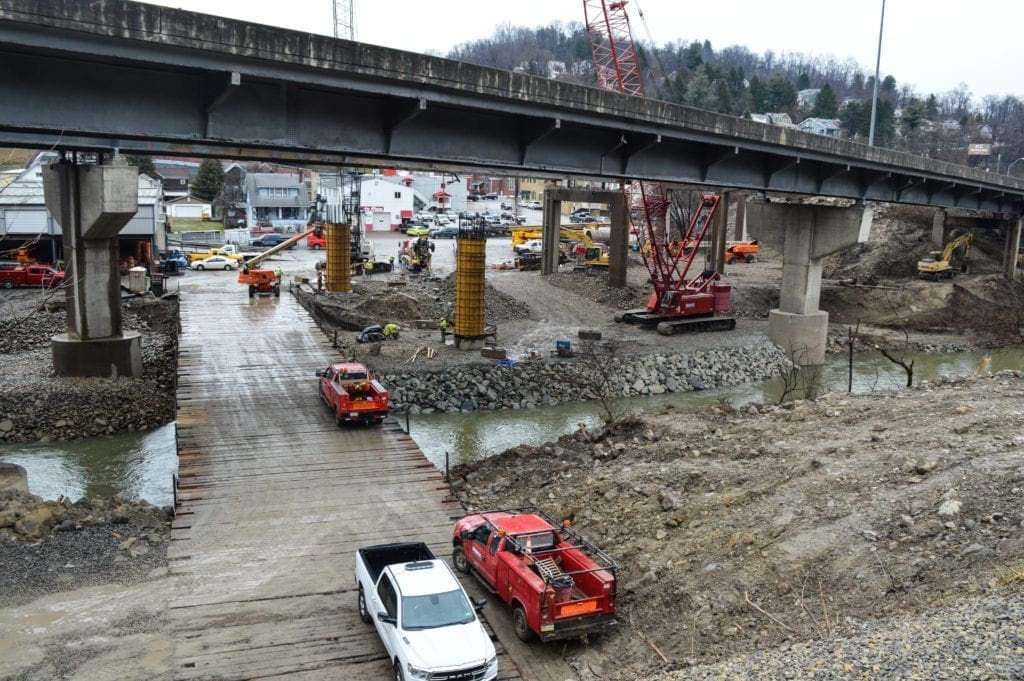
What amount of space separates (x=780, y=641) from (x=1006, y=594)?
2.76 m

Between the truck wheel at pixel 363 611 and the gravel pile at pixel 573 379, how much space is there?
15.8 metres

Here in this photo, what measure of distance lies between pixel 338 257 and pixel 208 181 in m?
69.0

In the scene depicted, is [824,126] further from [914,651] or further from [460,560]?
[914,651]

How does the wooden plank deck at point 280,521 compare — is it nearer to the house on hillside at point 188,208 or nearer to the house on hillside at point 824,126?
the house on hillside at point 188,208

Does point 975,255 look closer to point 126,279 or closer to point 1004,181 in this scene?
point 1004,181

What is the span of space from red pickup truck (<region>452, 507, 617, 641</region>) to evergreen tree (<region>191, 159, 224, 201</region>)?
335ft

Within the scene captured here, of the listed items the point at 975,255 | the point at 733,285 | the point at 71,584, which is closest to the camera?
the point at 71,584

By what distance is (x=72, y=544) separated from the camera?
14.8 m

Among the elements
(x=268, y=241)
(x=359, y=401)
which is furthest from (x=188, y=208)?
(x=359, y=401)

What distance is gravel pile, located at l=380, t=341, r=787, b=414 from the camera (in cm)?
3036

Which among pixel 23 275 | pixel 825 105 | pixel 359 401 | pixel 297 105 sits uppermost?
pixel 825 105

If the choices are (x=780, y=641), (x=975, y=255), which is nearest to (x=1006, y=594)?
(x=780, y=641)

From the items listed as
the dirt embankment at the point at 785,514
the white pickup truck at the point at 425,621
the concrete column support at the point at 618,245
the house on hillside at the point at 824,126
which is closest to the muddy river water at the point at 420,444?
the dirt embankment at the point at 785,514

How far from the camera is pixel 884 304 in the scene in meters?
51.5
